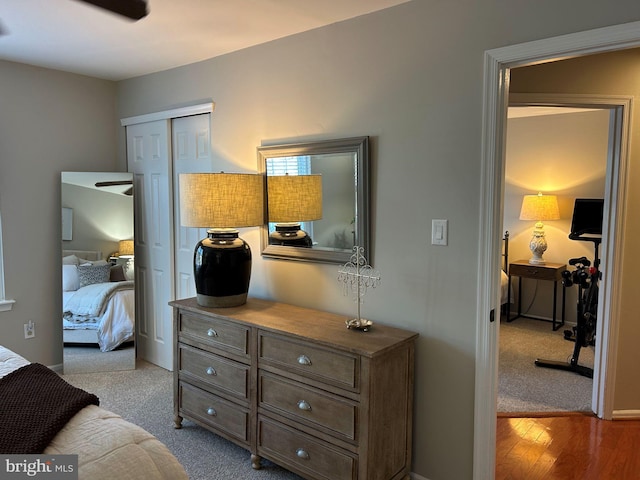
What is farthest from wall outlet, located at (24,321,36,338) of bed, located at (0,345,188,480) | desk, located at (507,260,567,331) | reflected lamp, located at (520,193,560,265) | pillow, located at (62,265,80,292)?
reflected lamp, located at (520,193,560,265)

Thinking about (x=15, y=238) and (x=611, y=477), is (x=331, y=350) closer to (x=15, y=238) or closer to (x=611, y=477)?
(x=611, y=477)

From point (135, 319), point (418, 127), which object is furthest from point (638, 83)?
point (135, 319)

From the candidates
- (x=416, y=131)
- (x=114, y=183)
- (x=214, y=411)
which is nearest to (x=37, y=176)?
(x=114, y=183)

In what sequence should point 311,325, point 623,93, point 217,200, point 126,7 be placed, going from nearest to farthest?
point 126,7 → point 311,325 → point 217,200 → point 623,93

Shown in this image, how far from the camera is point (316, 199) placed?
8.98 feet

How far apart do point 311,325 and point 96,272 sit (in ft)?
7.04

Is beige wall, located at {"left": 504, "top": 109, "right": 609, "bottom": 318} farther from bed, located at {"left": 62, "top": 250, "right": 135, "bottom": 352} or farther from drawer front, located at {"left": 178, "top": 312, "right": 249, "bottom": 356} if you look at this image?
bed, located at {"left": 62, "top": 250, "right": 135, "bottom": 352}

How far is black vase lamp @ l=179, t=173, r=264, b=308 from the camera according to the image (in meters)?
2.66

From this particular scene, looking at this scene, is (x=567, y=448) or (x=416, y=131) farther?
(x=567, y=448)

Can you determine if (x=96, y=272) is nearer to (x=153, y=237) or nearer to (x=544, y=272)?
(x=153, y=237)

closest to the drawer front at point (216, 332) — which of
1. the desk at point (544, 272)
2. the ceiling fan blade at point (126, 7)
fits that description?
the ceiling fan blade at point (126, 7)

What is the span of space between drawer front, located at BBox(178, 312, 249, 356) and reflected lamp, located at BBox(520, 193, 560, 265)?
12.4ft

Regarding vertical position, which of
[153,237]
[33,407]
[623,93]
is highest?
[623,93]

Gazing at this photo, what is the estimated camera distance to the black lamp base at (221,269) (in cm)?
272
